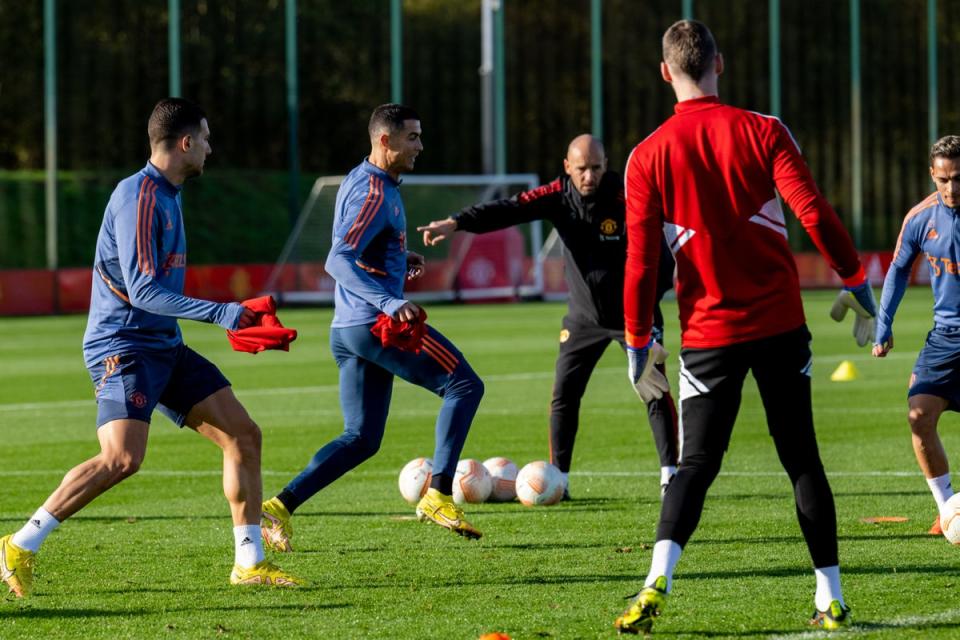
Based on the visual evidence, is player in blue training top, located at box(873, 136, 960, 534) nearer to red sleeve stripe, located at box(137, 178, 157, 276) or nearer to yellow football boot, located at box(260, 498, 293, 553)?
yellow football boot, located at box(260, 498, 293, 553)

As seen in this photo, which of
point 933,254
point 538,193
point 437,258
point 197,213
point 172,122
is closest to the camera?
point 172,122

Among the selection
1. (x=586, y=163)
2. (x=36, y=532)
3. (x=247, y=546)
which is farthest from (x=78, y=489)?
(x=586, y=163)

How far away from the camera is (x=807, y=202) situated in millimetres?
5555

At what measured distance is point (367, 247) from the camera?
26.1 ft

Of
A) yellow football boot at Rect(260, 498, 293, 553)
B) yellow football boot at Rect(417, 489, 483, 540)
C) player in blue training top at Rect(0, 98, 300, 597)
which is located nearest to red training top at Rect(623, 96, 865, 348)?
player in blue training top at Rect(0, 98, 300, 597)

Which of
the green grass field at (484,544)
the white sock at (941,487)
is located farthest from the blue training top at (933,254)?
the green grass field at (484,544)

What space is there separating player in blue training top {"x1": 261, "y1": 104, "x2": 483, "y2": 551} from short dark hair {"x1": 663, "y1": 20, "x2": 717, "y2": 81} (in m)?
2.39

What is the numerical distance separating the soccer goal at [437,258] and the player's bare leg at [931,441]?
92.9 feet

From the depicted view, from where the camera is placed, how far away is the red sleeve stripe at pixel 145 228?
21.3 ft

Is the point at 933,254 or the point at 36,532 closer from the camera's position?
the point at 36,532

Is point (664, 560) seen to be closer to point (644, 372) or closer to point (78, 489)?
point (644, 372)

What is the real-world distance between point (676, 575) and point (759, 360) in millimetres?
1612

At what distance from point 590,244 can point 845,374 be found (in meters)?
8.78

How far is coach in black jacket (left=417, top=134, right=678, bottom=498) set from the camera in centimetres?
955
